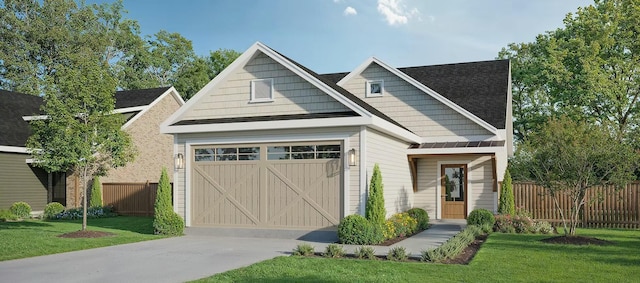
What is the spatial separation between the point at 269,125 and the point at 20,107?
1916cm

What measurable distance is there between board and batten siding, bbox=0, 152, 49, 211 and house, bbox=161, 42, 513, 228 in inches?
460

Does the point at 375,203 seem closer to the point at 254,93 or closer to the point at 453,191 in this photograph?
the point at 254,93

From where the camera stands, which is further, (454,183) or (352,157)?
(454,183)

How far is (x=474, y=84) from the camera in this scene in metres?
24.0

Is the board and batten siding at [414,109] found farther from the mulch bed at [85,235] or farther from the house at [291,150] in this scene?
the mulch bed at [85,235]

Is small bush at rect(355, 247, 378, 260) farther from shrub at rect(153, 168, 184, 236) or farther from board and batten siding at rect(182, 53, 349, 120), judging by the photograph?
shrub at rect(153, 168, 184, 236)

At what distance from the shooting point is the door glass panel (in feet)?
70.6

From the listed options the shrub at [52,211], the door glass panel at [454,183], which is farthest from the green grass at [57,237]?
the door glass panel at [454,183]

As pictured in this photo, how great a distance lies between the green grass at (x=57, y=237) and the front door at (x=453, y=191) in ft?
34.3

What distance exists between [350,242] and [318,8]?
10558 mm

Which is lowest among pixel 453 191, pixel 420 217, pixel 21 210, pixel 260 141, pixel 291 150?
pixel 21 210

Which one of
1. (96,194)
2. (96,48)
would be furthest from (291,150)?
(96,48)

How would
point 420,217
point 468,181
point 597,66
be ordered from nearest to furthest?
point 420,217, point 468,181, point 597,66

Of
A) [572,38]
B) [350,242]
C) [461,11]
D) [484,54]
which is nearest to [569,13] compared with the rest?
[572,38]
